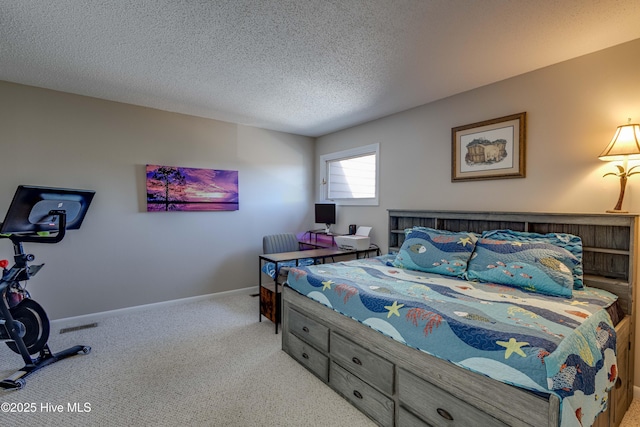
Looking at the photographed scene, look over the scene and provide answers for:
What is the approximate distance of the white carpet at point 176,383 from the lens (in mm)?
1852

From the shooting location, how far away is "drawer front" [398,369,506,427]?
52.2 inches

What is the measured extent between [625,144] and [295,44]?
2418 millimetres

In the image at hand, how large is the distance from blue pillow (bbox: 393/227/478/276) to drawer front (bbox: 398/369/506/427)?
106 cm

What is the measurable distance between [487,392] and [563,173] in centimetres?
203

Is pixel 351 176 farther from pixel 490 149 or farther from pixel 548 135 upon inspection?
pixel 548 135

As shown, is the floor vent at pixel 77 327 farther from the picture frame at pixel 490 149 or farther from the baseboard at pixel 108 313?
the picture frame at pixel 490 149

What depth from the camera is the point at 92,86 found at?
298cm

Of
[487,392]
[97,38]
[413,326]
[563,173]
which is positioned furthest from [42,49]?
[563,173]

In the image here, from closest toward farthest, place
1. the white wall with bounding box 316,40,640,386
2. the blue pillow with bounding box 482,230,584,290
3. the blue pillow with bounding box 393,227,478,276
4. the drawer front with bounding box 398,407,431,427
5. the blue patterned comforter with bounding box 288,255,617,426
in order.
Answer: the blue patterned comforter with bounding box 288,255,617,426
the drawer front with bounding box 398,407,431,427
the blue pillow with bounding box 482,230,584,290
the white wall with bounding box 316,40,640,386
the blue pillow with bounding box 393,227,478,276

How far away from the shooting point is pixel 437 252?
2512mm

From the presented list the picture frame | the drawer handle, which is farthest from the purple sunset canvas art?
the drawer handle

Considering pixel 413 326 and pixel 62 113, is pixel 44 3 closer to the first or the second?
pixel 62 113

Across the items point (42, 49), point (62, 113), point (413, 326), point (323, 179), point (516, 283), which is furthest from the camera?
point (323, 179)

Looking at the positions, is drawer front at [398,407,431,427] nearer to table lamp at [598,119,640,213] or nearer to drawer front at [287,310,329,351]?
drawer front at [287,310,329,351]
